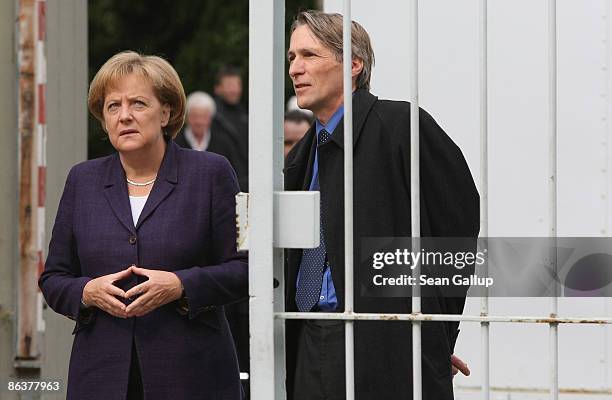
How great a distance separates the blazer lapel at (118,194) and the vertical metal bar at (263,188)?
0.57 m

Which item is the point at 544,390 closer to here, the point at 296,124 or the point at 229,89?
the point at 296,124

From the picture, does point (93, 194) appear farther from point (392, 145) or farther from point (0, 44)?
point (0, 44)

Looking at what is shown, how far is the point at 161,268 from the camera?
3402 mm

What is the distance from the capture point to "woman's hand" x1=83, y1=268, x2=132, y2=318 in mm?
3314

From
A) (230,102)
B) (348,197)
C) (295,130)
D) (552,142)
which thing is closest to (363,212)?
Result: (348,197)

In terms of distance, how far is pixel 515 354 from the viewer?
459cm

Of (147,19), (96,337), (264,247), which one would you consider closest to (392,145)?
(264,247)

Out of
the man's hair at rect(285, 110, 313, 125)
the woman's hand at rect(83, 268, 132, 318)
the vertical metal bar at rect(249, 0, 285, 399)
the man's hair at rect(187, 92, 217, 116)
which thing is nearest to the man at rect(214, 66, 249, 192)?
the man's hair at rect(187, 92, 217, 116)

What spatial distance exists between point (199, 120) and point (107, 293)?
6884 mm

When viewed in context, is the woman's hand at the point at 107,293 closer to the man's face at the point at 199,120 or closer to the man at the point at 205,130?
the man at the point at 205,130

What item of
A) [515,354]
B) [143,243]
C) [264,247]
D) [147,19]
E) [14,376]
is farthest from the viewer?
[147,19]

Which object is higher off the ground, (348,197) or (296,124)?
(296,124)

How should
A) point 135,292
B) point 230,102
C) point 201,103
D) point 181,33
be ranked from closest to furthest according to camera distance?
point 135,292 → point 201,103 → point 230,102 → point 181,33

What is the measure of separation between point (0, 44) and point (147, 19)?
11.5 meters
